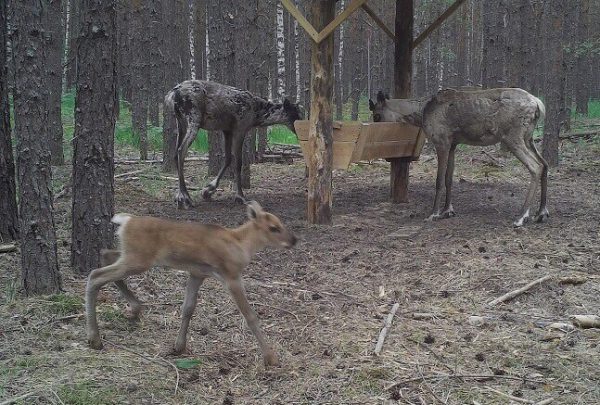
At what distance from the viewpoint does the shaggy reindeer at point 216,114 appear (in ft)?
37.3

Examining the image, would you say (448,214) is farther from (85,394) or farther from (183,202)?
(85,394)

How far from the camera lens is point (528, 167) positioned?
32.5 feet

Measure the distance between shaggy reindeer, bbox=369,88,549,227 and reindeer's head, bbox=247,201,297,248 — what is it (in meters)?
5.30

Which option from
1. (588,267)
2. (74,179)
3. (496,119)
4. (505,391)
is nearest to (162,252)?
(74,179)

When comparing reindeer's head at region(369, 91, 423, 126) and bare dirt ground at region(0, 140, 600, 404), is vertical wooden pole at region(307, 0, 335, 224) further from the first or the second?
reindeer's head at region(369, 91, 423, 126)

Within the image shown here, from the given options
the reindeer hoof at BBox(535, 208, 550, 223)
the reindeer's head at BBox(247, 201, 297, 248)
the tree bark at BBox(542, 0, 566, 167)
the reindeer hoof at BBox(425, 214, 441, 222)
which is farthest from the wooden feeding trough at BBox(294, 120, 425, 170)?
the tree bark at BBox(542, 0, 566, 167)

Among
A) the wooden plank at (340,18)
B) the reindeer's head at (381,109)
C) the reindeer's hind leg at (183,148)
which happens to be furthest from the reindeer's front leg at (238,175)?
the wooden plank at (340,18)

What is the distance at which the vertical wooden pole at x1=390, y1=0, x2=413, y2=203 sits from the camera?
11930 mm

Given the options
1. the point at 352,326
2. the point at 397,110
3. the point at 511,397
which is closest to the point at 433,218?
the point at 397,110

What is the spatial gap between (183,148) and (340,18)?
3486 millimetres

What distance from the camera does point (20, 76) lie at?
A: 583 centimetres

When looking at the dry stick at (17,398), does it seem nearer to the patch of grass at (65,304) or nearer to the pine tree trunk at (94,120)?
the patch of grass at (65,304)

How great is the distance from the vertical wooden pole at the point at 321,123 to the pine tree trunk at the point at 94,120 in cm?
387

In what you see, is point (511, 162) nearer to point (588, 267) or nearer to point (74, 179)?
point (588, 267)
